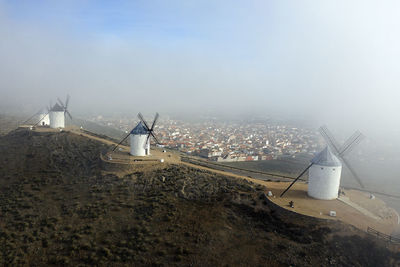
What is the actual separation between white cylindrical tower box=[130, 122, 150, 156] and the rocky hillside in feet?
11.3

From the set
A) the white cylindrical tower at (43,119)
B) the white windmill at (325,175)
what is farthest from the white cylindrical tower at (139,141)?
the white cylindrical tower at (43,119)

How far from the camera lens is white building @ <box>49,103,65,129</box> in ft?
129

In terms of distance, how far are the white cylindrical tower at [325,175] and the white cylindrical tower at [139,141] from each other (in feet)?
48.6

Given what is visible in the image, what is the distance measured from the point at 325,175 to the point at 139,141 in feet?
52.6

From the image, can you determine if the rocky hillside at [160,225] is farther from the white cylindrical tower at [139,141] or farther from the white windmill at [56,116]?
the white windmill at [56,116]

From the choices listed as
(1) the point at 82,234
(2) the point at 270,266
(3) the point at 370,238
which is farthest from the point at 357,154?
(1) the point at 82,234

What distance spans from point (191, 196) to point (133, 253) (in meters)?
6.80

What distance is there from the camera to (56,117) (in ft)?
130

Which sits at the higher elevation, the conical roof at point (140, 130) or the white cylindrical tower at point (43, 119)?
the white cylindrical tower at point (43, 119)

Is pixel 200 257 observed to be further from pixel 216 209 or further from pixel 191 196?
pixel 191 196

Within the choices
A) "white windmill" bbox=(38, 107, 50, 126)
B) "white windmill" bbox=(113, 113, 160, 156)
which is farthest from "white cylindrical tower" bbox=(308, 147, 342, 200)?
"white windmill" bbox=(38, 107, 50, 126)

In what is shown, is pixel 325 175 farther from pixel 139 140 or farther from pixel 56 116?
pixel 56 116

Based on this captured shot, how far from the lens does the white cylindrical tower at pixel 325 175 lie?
20516 millimetres

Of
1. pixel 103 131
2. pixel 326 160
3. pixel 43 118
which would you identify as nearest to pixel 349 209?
pixel 326 160
